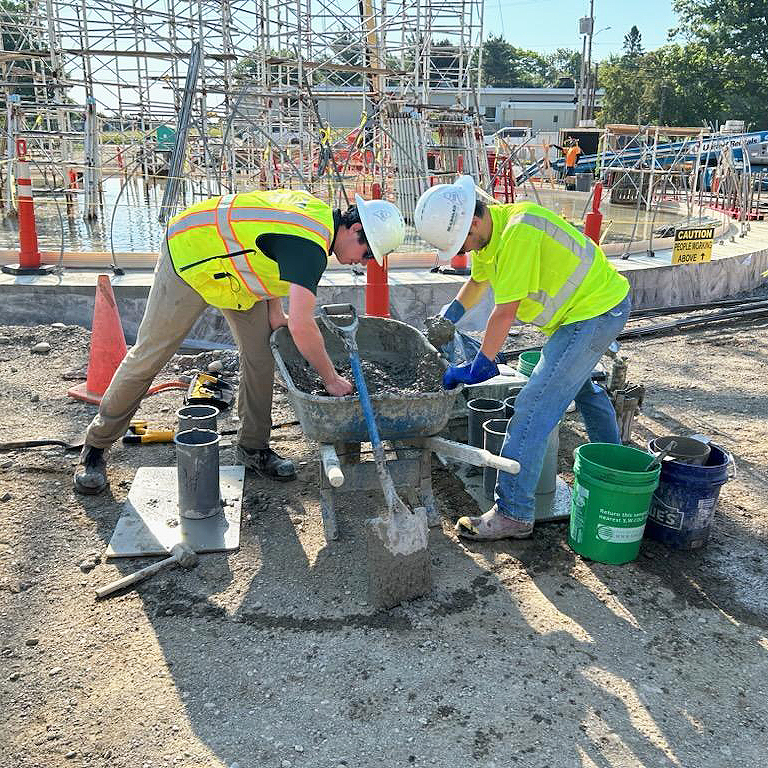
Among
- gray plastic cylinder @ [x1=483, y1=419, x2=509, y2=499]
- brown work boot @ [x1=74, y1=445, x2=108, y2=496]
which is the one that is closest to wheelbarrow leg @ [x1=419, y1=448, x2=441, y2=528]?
gray plastic cylinder @ [x1=483, y1=419, x2=509, y2=499]

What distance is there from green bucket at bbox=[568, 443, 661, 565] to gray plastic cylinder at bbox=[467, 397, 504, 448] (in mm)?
780

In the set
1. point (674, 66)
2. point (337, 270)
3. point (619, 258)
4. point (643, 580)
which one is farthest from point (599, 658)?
point (674, 66)

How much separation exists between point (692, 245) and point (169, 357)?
7.40 m

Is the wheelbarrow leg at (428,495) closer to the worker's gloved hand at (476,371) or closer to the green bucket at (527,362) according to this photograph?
the worker's gloved hand at (476,371)

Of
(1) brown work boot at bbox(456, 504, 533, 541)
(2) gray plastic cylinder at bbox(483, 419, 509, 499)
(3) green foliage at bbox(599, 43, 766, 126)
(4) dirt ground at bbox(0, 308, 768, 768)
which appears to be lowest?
(4) dirt ground at bbox(0, 308, 768, 768)

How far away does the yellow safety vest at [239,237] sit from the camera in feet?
11.1

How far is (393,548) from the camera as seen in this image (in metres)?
3.10

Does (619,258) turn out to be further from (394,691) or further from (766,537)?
(394,691)

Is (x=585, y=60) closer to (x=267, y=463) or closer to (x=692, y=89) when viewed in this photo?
(x=692, y=89)

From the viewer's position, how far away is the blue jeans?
3443mm

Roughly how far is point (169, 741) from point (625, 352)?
19.3ft

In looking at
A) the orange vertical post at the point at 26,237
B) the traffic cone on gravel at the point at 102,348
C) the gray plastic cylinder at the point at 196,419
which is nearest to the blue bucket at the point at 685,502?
the gray plastic cylinder at the point at 196,419

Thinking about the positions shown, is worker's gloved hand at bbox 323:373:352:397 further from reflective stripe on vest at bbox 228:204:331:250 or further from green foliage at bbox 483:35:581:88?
green foliage at bbox 483:35:581:88

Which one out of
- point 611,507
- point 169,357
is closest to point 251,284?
point 169,357
